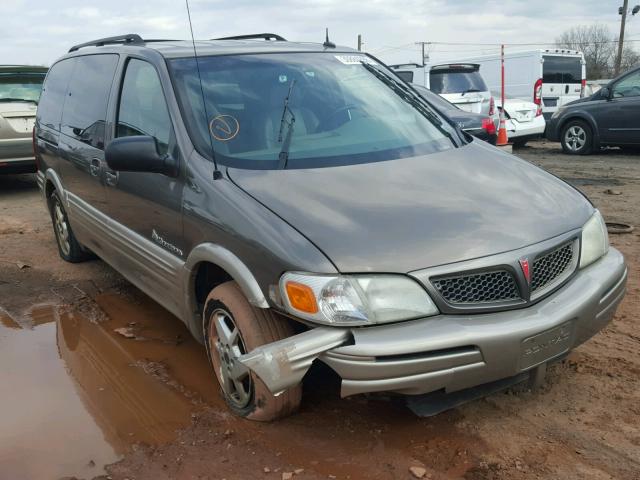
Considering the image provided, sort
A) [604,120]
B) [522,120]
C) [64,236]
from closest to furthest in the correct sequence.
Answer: [64,236] < [604,120] < [522,120]

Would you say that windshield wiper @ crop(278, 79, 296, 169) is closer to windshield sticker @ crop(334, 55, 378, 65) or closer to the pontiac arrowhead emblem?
windshield sticker @ crop(334, 55, 378, 65)

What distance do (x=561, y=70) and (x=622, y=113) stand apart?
220 inches

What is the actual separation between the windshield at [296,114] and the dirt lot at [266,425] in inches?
46.1

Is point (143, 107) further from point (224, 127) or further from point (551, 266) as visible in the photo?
point (551, 266)

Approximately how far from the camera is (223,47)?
12.9 ft

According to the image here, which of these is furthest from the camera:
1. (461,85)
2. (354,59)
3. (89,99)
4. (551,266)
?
(461,85)

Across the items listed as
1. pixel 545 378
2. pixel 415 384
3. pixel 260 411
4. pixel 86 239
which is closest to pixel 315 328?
pixel 415 384

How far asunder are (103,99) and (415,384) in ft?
9.89

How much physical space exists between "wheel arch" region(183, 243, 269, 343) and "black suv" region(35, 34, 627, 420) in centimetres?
1

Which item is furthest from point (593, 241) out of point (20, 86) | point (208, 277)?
point (20, 86)

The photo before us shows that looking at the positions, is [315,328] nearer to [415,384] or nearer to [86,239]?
[415,384]

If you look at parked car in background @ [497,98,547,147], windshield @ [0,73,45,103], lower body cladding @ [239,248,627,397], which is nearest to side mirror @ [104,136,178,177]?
lower body cladding @ [239,248,627,397]

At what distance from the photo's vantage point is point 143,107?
3.83 metres

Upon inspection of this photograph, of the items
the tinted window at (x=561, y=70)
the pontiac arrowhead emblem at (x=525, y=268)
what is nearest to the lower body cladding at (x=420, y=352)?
the pontiac arrowhead emblem at (x=525, y=268)
